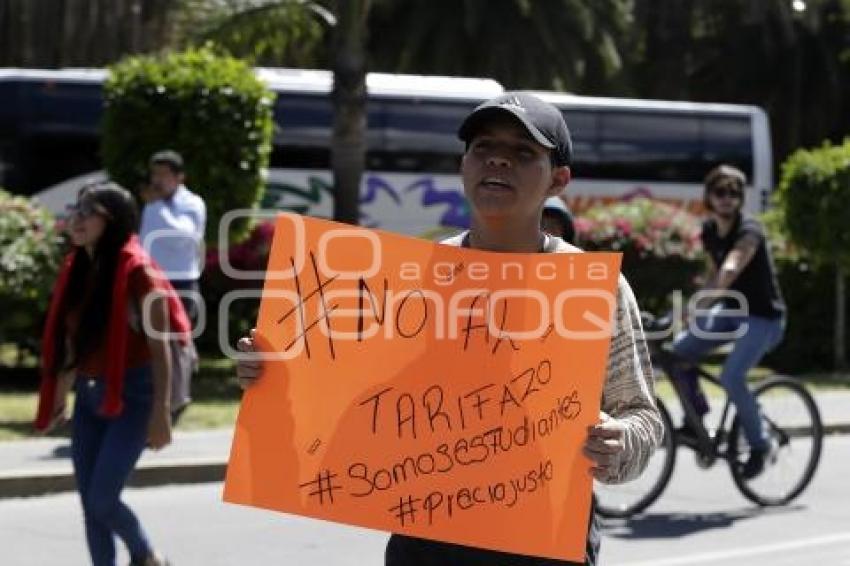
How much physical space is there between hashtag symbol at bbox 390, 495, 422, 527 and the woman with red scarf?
2.87 metres

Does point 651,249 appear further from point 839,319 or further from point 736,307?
point 736,307

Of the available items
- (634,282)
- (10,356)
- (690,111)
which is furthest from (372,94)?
(10,356)

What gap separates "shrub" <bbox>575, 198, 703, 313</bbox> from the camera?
18.8 m

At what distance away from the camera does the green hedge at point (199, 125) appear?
15594 mm

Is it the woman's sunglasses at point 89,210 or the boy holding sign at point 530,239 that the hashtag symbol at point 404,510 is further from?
the woman's sunglasses at point 89,210

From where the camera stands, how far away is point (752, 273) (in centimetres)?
944

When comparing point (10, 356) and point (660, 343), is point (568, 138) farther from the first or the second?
point (10, 356)

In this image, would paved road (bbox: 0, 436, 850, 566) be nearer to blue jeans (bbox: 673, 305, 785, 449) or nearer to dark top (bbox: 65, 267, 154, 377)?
blue jeans (bbox: 673, 305, 785, 449)

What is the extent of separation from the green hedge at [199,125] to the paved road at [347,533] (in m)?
5.57

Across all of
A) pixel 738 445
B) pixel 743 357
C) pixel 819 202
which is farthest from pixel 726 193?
pixel 819 202

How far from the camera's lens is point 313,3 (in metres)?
18.7

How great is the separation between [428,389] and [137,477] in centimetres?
714

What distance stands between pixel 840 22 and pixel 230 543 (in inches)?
1313

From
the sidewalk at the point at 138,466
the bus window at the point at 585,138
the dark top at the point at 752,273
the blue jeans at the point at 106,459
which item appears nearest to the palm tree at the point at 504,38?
the bus window at the point at 585,138
